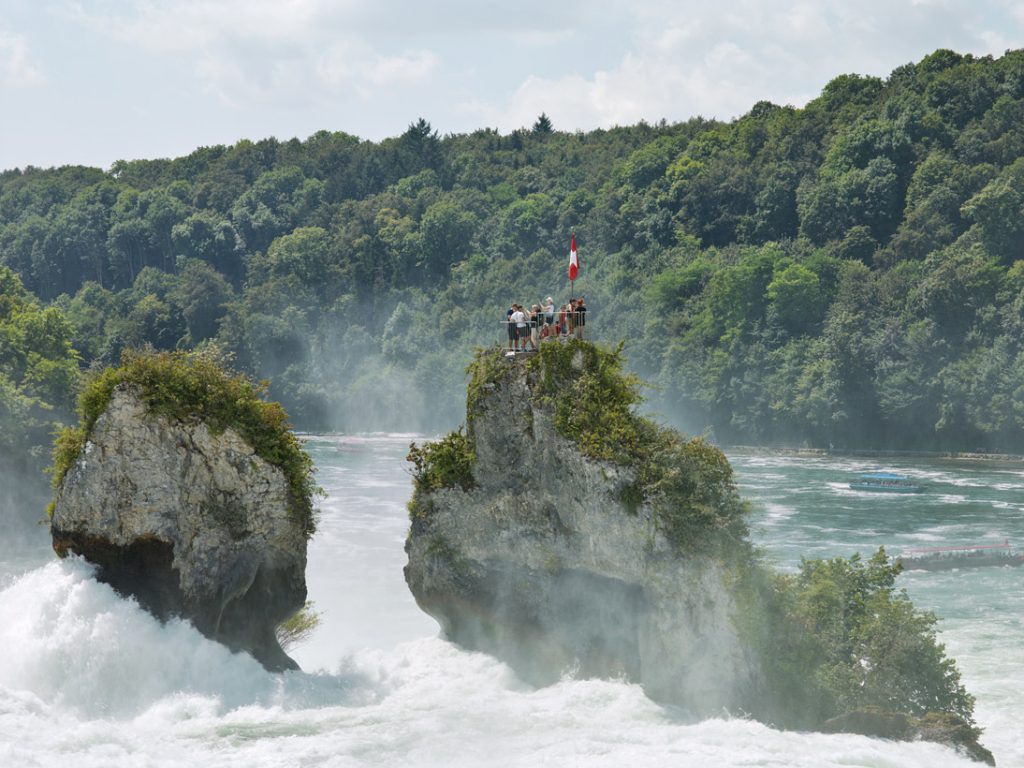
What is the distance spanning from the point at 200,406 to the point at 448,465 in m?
6.91

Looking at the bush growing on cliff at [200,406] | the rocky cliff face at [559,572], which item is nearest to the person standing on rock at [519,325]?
the rocky cliff face at [559,572]

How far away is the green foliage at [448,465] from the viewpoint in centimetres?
3922

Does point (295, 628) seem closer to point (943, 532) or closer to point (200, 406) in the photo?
point (200, 406)

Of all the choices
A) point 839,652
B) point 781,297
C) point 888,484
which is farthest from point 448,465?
point 781,297

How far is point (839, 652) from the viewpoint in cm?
3684

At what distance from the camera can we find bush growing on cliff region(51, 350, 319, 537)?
35625 mm

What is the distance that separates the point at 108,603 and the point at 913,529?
61776mm

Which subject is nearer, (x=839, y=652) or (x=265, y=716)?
(x=265, y=716)

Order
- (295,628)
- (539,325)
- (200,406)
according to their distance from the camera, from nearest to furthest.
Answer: (200,406) < (539,325) < (295,628)

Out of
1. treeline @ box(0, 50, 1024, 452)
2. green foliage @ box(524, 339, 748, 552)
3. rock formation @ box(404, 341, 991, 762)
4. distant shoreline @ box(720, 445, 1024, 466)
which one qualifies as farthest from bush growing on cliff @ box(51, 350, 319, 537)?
treeline @ box(0, 50, 1024, 452)

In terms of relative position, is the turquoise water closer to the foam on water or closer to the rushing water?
the rushing water

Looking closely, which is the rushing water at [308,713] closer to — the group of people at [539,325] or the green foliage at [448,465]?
the green foliage at [448,465]

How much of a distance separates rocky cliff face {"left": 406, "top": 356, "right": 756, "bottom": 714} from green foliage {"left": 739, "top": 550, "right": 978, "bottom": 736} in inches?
39.2

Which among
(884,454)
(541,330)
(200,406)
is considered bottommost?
(884,454)
